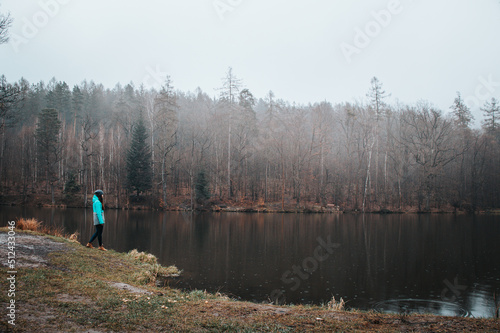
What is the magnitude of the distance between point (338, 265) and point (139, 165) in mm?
38131

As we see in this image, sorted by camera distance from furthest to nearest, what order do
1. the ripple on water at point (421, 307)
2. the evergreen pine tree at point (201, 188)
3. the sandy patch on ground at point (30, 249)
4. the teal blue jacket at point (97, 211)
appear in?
the evergreen pine tree at point (201, 188), the teal blue jacket at point (97, 211), the ripple on water at point (421, 307), the sandy patch on ground at point (30, 249)

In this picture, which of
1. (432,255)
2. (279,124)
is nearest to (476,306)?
(432,255)

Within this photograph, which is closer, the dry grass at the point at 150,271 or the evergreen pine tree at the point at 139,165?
the dry grass at the point at 150,271

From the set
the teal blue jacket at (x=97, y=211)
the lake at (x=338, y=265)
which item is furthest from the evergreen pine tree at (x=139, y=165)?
the teal blue jacket at (x=97, y=211)

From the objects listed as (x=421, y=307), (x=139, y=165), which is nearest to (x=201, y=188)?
(x=139, y=165)

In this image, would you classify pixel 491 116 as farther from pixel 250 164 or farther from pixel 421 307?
pixel 421 307

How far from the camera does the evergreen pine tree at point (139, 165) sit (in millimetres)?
46312

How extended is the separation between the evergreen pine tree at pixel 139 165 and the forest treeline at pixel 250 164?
0.14 meters

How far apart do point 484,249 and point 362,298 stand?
524 inches

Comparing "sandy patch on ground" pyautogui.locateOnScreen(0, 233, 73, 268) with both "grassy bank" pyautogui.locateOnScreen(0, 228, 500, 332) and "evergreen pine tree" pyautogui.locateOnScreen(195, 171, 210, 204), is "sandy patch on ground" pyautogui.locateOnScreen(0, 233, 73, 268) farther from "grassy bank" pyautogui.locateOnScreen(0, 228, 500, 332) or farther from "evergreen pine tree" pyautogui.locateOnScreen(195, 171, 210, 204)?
"evergreen pine tree" pyautogui.locateOnScreen(195, 171, 210, 204)

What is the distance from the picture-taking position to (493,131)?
187 feet

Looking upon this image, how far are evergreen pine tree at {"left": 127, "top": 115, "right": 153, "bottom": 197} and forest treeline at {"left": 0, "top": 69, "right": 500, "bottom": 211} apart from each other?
14cm

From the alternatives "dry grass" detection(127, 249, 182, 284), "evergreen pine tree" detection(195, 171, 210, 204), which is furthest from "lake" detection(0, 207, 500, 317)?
"evergreen pine tree" detection(195, 171, 210, 204)

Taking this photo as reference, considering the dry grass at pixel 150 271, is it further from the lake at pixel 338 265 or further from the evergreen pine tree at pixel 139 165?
the evergreen pine tree at pixel 139 165
